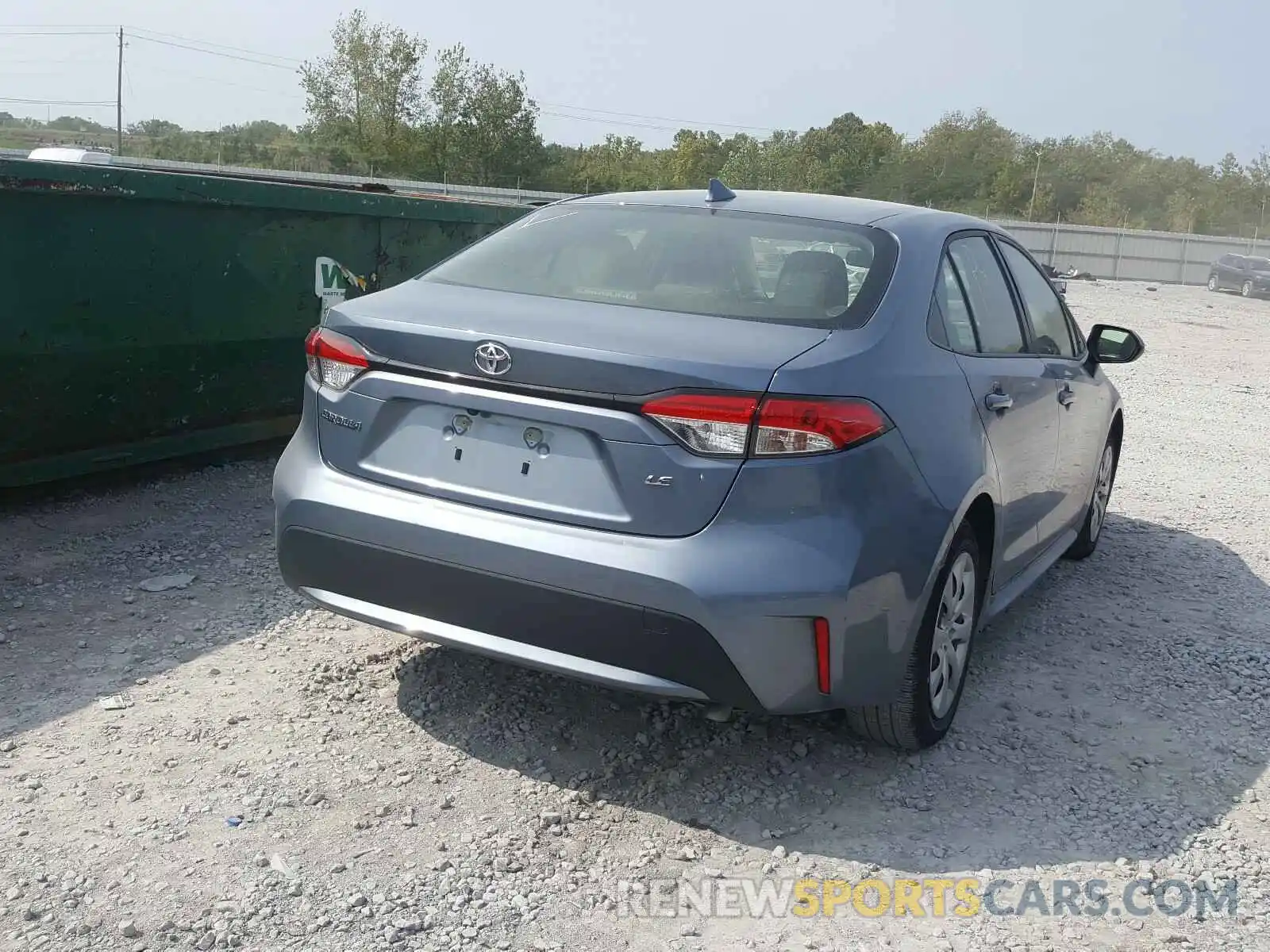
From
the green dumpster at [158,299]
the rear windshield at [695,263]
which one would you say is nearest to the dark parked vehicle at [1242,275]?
the green dumpster at [158,299]

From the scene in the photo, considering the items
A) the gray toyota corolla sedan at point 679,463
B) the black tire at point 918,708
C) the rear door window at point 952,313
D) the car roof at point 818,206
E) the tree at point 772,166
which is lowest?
the black tire at point 918,708

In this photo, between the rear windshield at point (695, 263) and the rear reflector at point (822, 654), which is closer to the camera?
the rear reflector at point (822, 654)

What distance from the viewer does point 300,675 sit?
13.4 feet

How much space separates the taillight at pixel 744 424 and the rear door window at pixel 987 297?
4.14ft

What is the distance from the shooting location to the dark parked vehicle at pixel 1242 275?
3803cm

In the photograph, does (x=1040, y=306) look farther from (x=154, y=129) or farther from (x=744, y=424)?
(x=154, y=129)

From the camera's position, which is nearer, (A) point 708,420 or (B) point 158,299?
(A) point 708,420

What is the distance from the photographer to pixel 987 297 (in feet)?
14.2

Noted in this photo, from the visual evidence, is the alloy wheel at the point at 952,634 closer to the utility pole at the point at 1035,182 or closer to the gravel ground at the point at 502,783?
the gravel ground at the point at 502,783

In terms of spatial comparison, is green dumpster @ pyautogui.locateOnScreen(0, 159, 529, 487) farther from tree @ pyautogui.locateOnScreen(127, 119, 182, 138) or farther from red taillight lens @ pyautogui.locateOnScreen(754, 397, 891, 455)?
tree @ pyautogui.locateOnScreen(127, 119, 182, 138)

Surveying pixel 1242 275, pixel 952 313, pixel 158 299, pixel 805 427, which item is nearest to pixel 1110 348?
pixel 952 313

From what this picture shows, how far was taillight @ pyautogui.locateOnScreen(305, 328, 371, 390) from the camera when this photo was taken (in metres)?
3.43

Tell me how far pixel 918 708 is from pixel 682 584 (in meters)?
1.01

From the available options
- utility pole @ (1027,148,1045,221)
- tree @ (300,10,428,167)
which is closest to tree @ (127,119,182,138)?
tree @ (300,10,428,167)
